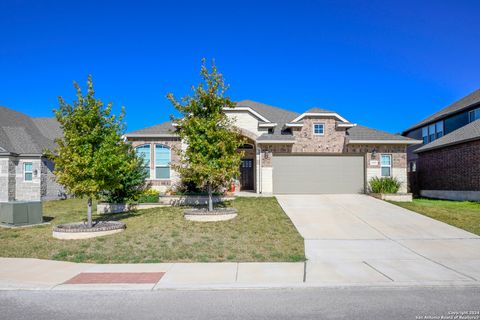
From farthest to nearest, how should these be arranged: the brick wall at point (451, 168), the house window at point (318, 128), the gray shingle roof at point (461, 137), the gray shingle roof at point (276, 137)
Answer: the house window at point (318, 128) → the gray shingle roof at point (276, 137) → the gray shingle roof at point (461, 137) → the brick wall at point (451, 168)

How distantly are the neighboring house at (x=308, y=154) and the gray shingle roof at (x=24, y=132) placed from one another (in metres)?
8.11

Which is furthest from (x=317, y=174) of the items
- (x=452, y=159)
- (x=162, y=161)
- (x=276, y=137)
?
(x=162, y=161)

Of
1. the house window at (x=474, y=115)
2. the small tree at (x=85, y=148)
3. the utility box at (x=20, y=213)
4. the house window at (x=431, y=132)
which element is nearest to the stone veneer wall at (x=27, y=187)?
the utility box at (x=20, y=213)

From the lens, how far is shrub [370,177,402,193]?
61.0ft

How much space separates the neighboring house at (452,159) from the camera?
1931cm

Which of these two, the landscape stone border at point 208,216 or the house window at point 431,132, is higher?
the house window at point 431,132

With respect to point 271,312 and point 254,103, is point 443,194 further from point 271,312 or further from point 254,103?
point 271,312

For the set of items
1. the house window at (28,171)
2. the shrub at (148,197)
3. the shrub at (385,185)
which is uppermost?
the house window at (28,171)

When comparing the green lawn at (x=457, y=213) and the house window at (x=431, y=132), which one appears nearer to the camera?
the green lawn at (x=457, y=213)

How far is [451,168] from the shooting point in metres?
21.1

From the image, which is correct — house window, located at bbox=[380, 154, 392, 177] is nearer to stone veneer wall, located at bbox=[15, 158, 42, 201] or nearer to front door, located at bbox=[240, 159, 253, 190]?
front door, located at bbox=[240, 159, 253, 190]

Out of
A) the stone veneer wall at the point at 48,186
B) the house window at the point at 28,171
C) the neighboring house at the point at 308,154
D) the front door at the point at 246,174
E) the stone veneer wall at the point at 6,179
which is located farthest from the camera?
the front door at the point at 246,174

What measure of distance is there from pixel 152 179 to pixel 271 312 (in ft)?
53.9

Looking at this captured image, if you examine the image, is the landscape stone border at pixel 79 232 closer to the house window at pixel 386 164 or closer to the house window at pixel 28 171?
the house window at pixel 28 171
